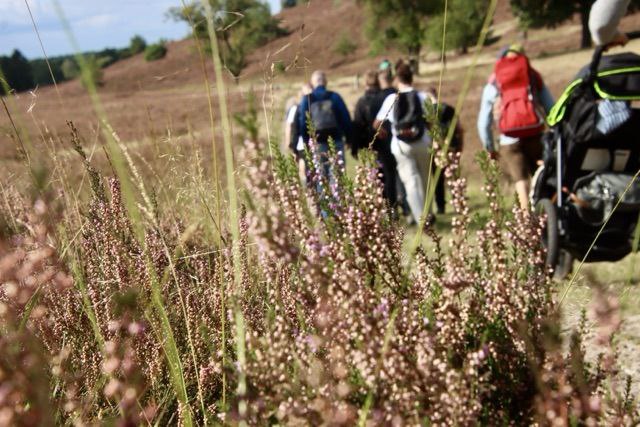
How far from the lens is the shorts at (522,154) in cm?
577

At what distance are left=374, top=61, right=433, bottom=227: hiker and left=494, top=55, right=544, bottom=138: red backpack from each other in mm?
951

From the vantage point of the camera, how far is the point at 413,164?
685cm

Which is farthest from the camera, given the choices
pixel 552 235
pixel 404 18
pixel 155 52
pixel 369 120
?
pixel 155 52

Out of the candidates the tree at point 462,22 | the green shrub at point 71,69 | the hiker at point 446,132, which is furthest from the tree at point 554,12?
the green shrub at point 71,69

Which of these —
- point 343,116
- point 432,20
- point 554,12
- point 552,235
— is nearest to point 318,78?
point 343,116

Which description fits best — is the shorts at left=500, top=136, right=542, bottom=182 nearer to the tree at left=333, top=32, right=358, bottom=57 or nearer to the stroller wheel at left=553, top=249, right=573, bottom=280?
the stroller wheel at left=553, top=249, right=573, bottom=280

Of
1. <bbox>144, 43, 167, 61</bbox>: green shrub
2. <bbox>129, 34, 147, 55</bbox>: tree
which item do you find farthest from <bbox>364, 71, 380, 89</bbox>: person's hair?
<bbox>129, 34, 147, 55</bbox>: tree

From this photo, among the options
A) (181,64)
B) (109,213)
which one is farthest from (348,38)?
(109,213)

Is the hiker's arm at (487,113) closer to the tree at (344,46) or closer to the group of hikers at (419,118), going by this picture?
the group of hikers at (419,118)

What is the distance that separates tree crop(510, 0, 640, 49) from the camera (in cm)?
4153

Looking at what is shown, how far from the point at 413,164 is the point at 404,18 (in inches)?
1787

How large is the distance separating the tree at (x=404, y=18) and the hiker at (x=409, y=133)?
141ft

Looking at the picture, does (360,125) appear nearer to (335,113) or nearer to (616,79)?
(335,113)

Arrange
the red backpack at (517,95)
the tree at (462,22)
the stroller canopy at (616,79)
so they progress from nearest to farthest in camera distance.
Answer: the stroller canopy at (616,79) < the red backpack at (517,95) < the tree at (462,22)
